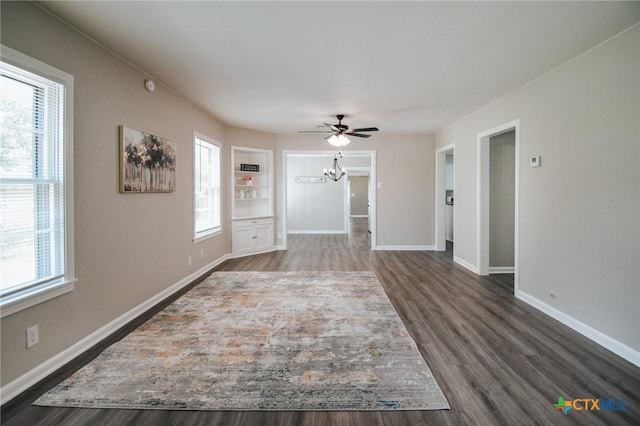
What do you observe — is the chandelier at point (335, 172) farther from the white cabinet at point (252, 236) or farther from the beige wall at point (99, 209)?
the beige wall at point (99, 209)

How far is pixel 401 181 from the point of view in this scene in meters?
6.58

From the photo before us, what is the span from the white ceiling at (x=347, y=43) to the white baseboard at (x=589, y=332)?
2.55 meters

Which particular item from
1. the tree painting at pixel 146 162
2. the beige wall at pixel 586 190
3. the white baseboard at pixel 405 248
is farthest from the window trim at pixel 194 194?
the beige wall at pixel 586 190

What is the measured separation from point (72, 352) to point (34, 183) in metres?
1.34

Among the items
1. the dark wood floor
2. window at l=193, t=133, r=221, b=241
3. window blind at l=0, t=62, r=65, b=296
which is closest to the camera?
the dark wood floor

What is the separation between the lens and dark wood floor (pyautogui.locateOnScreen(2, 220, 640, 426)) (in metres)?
1.63

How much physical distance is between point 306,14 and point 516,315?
3547 mm

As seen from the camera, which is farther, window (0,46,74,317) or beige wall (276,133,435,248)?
beige wall (276,133,435,248)

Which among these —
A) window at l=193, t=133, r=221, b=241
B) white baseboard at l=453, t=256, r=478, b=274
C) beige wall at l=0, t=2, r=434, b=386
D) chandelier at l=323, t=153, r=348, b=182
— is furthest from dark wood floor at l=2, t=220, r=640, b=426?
chandelier at l=323, t=153, r=348, b=182

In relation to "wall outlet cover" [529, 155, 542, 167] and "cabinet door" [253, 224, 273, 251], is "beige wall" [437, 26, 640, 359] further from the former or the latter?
"cabinet door" [253, 224, 273, 251]

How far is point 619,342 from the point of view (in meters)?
2.32

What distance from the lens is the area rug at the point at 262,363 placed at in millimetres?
1765

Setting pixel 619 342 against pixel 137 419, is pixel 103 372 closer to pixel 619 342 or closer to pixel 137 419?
pixel 137 419

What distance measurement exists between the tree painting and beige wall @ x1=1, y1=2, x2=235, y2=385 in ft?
0.28
